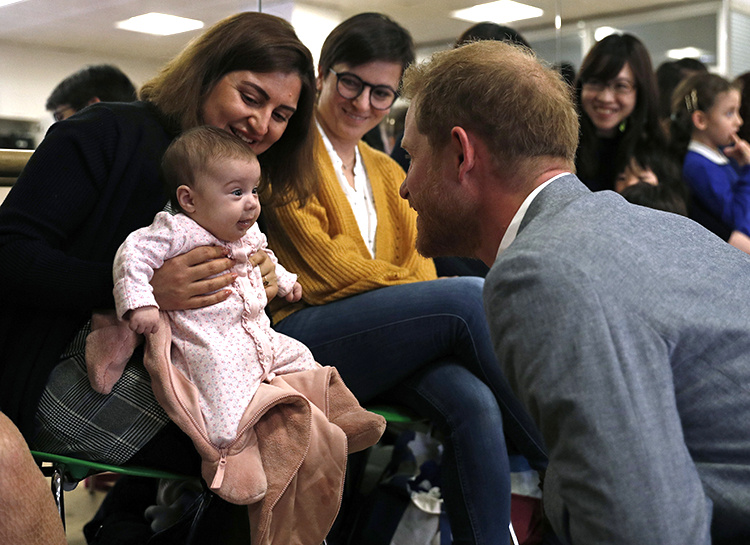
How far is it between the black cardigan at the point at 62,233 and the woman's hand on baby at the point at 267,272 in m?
0.24

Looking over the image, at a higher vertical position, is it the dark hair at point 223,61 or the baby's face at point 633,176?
the dark hair at point 223,61

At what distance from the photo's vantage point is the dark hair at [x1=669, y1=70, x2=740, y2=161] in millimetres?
3842

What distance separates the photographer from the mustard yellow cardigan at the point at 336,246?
2.05 metres

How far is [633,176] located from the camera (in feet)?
10.7

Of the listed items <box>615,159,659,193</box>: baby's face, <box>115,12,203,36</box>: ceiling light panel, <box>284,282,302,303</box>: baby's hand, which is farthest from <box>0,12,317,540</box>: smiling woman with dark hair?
<box>615,159,659,193</box>: baby's face

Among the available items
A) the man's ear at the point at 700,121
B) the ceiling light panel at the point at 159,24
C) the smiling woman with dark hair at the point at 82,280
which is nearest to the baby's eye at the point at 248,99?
the smiling woman with dark hair at the point at 82,280

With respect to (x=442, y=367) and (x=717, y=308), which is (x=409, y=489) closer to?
(x=442, y=367)

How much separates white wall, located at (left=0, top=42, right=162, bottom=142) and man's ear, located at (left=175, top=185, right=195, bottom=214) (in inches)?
41.2

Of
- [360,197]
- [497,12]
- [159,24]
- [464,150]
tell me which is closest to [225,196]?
[464,150]

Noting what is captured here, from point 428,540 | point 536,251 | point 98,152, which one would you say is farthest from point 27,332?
point 428,540

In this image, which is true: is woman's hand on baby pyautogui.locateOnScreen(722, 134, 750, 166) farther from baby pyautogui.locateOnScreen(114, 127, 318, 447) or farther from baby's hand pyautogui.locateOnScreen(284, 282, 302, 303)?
baby pyautogui.locateOnScreen(114, 127, 318, 447)

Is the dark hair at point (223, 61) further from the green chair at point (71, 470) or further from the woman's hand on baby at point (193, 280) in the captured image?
the green chair at point (71, 470)

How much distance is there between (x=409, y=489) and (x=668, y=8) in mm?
4481

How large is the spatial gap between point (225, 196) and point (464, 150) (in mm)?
518
